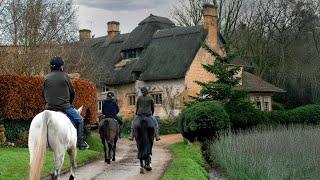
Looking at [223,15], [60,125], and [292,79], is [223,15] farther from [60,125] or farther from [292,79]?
[60,125]

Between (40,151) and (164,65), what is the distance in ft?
126

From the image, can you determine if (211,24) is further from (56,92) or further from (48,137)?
(48,137)

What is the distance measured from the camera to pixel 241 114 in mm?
35062

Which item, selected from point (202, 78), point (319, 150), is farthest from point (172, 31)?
point (319, 150)

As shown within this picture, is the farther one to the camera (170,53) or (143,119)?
(170,53)

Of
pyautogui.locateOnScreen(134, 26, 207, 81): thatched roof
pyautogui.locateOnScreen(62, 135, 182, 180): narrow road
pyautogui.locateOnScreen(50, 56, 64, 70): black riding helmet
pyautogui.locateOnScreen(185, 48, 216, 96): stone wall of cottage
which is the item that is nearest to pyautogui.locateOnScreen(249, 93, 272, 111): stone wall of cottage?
pyautogui.locateOnScreen(185, 48, 216, 96): stone wall of cottage

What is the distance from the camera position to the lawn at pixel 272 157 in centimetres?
1652

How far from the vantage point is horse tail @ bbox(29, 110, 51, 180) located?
390 inches

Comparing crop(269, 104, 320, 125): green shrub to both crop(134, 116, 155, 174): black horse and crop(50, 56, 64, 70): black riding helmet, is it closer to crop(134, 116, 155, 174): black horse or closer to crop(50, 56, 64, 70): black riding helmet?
crop(134, 116, 155, 174): black horse

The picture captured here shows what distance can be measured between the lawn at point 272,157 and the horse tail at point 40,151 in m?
7.75

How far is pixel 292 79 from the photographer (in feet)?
185

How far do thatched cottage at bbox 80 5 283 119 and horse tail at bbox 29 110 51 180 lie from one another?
110 feet

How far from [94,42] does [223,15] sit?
1583cm

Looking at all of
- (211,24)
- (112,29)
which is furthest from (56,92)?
(112,29)
